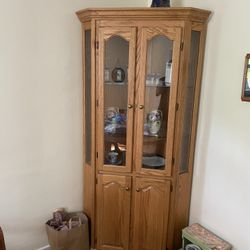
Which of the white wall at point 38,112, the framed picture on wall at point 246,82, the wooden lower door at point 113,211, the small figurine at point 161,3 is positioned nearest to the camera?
the framed picture on wall at point 246,82

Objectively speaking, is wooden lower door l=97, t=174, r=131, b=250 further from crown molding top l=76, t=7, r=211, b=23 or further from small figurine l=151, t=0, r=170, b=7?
small figurine l=151, t=0, r=170, b=7

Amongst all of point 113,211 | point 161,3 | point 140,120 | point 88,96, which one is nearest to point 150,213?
point 113,211

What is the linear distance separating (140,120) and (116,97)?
0.25m

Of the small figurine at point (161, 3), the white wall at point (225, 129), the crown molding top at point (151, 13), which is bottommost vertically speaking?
the white wall at point (225, 129)

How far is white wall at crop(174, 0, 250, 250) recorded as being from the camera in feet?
5.57

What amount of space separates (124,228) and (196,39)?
1521mm

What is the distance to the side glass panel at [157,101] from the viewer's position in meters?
1.82

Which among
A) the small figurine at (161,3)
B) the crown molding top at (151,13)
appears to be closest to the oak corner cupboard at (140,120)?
the crown molding top at (151,13)

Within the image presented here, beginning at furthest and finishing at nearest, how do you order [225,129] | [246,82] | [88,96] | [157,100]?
[88,96] < [157,100] < [225,129] < [246,82]

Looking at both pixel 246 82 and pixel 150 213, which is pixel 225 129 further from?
pixel 150 213

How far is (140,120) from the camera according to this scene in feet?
6.23

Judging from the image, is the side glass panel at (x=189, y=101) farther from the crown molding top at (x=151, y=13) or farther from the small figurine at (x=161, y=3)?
the small figurine at (x=161, y=3)

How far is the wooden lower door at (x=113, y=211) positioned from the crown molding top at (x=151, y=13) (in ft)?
3.76

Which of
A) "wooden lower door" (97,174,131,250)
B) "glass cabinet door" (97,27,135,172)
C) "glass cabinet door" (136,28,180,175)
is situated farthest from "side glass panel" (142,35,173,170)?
"wooden lower door" (97,174,131,250)
